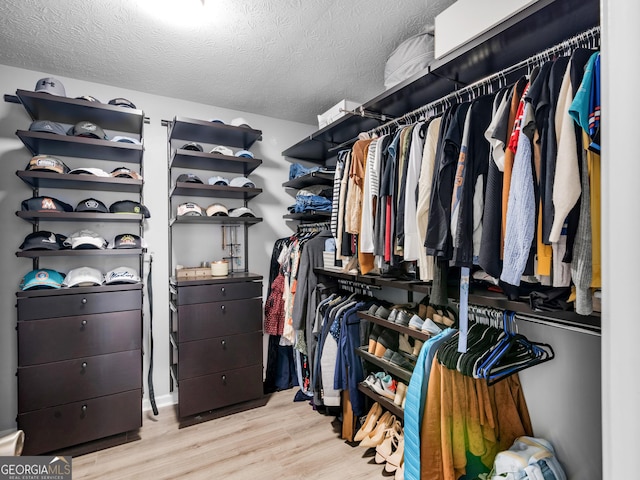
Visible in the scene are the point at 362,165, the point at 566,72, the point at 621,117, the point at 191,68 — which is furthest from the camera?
the point at 191,68

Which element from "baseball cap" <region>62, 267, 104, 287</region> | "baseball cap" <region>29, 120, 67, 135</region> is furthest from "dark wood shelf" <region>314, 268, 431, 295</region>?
"baseball cap" <region>29, 120, 67, 135</region>

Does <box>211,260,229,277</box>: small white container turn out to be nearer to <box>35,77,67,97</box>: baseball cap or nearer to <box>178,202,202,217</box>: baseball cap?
<box>178,202,202,217</box>: baseball cap

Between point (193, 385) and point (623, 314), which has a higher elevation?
point (623, 314)

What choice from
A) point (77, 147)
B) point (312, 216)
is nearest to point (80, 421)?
point (77, 147)

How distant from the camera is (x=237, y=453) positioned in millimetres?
2027

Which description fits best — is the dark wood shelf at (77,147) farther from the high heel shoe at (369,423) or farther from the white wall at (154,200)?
the high heel shoe at (369,423)

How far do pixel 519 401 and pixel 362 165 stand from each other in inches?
54.3

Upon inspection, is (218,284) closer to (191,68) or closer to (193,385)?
(193,385)

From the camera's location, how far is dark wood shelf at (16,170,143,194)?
201 cm

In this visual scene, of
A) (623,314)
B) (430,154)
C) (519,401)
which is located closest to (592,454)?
(519,401)

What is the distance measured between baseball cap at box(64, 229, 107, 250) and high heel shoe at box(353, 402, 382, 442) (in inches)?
78.7

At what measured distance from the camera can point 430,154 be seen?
142 cm

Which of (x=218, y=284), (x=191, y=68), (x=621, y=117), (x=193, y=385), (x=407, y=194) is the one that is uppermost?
(x=191, y=68)

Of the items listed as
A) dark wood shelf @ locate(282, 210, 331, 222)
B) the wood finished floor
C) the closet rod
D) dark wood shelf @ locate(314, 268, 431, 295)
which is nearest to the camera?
the closet rod
